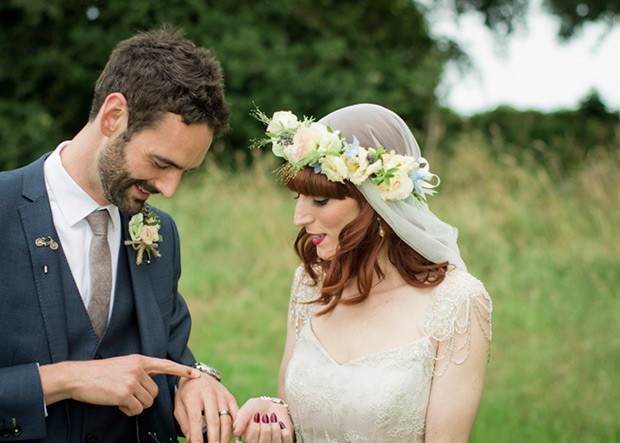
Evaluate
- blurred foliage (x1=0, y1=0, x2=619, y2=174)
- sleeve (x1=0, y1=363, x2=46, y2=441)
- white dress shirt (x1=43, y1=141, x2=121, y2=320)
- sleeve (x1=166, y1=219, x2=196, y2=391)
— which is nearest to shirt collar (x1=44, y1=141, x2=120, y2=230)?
white dress shirt (x1=43, y1=141, x2=121, y2=320)

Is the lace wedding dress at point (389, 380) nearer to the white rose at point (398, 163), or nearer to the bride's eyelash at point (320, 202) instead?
the white rose at point (398, 163)

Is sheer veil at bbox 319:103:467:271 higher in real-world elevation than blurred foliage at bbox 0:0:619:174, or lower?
lower

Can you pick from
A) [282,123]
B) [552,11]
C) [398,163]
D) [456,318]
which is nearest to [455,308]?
[456,318]

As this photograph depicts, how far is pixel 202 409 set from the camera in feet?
9.22

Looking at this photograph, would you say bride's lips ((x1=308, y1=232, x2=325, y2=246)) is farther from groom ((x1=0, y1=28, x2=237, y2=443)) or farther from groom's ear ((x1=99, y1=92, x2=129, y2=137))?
groom's ear ((x1=99, y1=92, x2=129, y2=137))

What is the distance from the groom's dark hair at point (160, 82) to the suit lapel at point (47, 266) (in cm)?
41

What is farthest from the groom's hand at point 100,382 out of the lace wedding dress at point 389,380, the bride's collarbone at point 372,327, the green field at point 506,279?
the green field at point 506,279

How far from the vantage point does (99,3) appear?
16.0 m

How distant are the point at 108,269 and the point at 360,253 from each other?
112 centimetres

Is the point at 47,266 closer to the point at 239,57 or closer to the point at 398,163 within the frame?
the point at 398,163

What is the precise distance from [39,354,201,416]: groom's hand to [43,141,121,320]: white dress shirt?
1.03 feet

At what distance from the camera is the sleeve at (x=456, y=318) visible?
2.82 m

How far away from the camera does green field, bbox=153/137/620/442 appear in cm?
591

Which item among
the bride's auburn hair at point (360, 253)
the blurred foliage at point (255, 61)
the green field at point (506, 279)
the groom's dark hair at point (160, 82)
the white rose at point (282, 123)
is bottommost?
the green field at point (506, 279)
